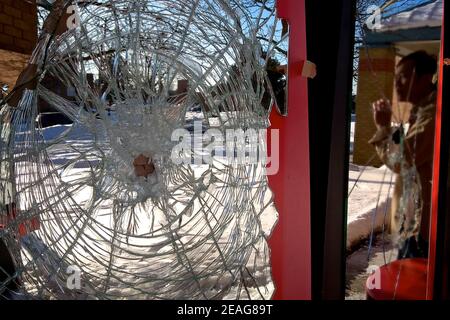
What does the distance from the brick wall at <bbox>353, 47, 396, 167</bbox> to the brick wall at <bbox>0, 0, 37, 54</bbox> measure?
1.94 meters

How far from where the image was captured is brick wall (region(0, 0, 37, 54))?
2441mm

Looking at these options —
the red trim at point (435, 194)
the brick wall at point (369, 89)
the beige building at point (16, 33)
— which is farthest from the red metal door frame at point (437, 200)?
the beige building at point (16, 33)

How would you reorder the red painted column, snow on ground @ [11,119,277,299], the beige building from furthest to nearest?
the beige building, snow on ground @ [11,119,277,299], the red painted column

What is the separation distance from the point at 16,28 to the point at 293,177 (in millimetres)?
2034

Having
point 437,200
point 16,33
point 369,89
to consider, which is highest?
point 16,33

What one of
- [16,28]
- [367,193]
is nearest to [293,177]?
[367,193]

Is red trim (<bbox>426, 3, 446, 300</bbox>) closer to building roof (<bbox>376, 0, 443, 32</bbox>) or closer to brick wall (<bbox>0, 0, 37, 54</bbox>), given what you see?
building roof (<bbox>376, 0, 443, 32</bbox>)

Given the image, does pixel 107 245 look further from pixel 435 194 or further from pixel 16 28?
pixel 16 28

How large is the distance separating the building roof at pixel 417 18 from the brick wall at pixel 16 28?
1985mm

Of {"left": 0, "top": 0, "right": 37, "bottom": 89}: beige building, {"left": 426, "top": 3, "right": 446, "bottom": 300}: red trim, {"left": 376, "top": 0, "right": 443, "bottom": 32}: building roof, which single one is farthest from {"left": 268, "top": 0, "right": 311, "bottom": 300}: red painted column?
{"left": 0, "top": 0, "right": 37, "bottom": 89}: beige building

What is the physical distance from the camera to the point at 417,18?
1522 millimetres

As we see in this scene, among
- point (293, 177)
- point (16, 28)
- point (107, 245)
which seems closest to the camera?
point (293, 177)

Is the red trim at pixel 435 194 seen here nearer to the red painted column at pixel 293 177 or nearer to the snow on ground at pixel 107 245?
the red painted column at pixel 293 177
